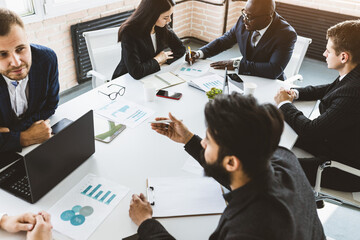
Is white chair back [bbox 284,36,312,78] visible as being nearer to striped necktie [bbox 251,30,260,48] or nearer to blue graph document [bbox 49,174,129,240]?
striped necktie [bbox 251,30,260,48]

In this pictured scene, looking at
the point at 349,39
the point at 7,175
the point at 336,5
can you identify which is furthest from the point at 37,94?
the point at 336,5

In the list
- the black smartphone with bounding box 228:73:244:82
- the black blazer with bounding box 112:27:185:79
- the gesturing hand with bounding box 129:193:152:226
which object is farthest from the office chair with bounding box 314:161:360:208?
the black blazer with bounding box 112:27:185:79

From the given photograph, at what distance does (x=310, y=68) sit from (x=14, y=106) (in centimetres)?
375

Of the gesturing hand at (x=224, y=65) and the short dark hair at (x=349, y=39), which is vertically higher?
the short dark hair at (x=349, y=39)

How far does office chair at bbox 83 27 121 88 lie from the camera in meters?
2.51

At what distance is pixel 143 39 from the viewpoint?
2.46 metres

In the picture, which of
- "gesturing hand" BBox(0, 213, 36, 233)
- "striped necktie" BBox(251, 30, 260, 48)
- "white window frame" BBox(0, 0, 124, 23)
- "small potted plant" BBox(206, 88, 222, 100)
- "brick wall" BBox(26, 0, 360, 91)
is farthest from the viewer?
"brick wall" BBox(26, 0, 360, 91)

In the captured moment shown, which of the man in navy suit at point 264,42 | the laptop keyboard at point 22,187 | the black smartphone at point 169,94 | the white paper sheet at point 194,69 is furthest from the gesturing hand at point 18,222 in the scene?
the man in navy suit at point 264,42

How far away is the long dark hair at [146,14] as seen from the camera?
2.33m

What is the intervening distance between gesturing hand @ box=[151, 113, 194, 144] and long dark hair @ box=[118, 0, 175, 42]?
106 cm

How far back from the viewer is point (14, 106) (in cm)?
172

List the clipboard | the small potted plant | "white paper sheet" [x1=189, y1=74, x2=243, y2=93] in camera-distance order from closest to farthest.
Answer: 1. the clipboard
2. the small potted plant
3. "white paper sheet" [x1=189, y1=74, x2=243, y2=93]

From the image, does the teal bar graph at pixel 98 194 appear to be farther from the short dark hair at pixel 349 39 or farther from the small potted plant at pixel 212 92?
the short dark hair at pixel 349 39

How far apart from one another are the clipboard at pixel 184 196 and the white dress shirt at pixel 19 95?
893mm
